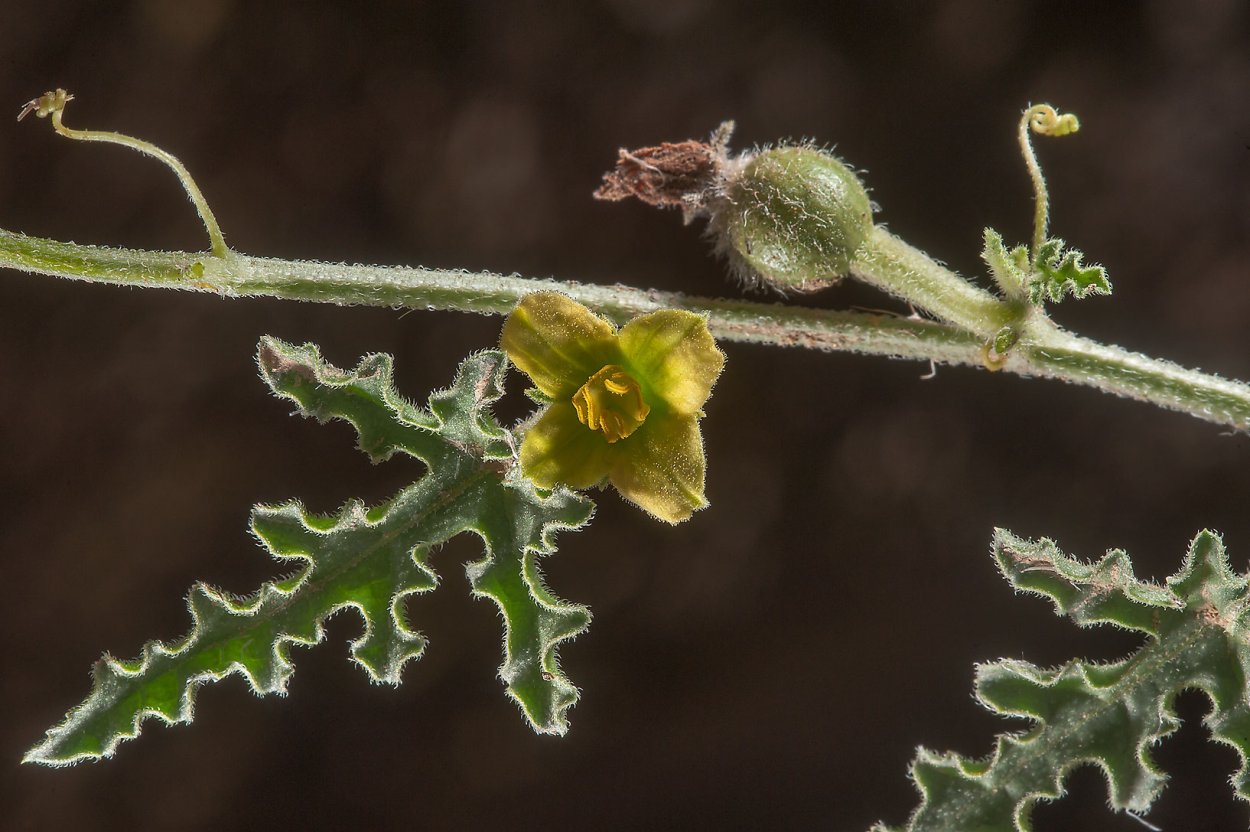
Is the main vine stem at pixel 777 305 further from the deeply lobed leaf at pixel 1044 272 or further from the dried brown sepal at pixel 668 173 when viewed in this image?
the dried brown sepal at pixel 668 173

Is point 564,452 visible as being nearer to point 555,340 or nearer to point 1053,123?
point 555,340

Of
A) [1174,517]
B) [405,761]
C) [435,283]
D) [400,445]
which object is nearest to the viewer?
[400,445]

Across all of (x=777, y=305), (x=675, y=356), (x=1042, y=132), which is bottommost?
(x=675, y=356)

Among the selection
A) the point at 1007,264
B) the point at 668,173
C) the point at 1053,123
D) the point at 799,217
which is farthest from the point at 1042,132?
the point at 668,173

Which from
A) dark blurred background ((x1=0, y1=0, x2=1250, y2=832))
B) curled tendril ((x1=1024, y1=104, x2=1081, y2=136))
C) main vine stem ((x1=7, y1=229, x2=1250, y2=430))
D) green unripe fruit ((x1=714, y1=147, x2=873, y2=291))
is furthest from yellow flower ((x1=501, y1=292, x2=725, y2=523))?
dark blurred background ((x1=0, y1=0, x2=1250, y2=832))

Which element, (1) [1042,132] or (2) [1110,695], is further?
(1) [1042,132]

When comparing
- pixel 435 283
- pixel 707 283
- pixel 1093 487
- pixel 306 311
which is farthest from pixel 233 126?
pixel 1093 487

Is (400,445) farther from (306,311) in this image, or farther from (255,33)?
(255,33)

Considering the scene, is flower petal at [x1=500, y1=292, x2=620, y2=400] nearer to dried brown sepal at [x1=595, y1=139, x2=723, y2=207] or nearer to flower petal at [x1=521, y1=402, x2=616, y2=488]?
flower petal at [x1=521, y1=402, x2=616, y2=488]
